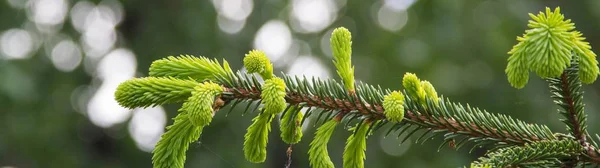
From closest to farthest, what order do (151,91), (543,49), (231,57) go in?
(543,49) → (151,91) → (231,57)

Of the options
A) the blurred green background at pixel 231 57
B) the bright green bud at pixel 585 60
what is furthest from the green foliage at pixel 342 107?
Result: the blurred green background at pixel 231 57

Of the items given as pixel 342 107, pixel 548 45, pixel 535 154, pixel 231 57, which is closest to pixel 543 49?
pixel 548 45

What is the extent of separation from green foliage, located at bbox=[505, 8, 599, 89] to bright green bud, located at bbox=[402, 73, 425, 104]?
128mm

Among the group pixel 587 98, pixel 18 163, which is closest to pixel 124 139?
pixel 18 163

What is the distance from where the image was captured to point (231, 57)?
417 cm

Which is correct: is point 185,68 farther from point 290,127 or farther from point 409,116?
point 409,116

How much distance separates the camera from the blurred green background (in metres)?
3.84

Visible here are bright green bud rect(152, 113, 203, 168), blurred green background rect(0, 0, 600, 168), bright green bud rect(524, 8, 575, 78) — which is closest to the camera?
bright green bud rect(524, 8, 575, 78)

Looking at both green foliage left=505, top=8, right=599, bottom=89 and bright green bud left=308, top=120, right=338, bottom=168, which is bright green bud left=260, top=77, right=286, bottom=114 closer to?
bright green bud left=308, top=120, right=338, bottom=168

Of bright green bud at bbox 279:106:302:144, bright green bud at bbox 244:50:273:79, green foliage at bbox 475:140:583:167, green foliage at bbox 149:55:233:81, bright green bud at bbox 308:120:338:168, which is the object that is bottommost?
green foliage at bbox 475:140:583:167

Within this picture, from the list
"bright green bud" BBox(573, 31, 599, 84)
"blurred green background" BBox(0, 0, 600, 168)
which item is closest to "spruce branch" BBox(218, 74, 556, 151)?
"bright green bud" BBox(573, 31, 599, 84)

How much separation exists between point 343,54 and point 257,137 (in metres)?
0.13

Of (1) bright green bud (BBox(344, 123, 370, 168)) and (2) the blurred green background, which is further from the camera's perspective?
(2) the blurred green background

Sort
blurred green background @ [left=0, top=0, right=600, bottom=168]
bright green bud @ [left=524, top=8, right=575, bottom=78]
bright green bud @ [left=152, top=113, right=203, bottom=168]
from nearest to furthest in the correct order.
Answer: bright green bud @ [left=524, top=8, right=575, bottom=78]
bright green bud @ [left=152, top=113, right=203, bottom=168]
blurred green background @ [left=0, top=0, right=600, bottom=168]
